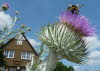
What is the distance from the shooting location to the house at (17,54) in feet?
178

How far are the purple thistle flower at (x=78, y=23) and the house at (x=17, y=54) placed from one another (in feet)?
163

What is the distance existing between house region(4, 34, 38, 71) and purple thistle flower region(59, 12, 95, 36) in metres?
49.5

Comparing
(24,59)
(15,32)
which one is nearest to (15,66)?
(24,59)

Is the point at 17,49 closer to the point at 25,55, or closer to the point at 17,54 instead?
the point at 17,54

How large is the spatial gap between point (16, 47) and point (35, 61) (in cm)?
5203

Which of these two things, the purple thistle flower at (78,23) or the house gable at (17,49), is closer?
the purple thistle flower at (78,23)

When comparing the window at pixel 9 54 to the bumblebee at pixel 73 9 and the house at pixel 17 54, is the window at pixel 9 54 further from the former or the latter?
the bumblebee at pixel 73 9

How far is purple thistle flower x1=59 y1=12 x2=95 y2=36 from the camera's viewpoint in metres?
4.46

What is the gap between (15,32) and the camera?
23.7 ft

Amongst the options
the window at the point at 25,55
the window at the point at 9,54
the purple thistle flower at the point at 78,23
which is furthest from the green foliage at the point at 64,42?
the window at the point at 9,54

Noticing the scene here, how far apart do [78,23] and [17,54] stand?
51217 mm

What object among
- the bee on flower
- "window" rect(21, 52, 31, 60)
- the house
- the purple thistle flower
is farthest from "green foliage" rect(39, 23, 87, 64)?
"window" rect(21, 52, 31, 60)

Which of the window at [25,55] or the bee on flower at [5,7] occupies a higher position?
the window at [25,55]

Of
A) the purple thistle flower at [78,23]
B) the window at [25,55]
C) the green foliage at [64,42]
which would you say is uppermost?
the window at [25,55]
